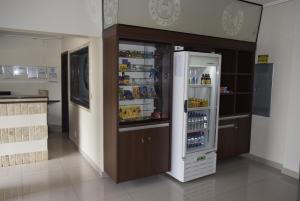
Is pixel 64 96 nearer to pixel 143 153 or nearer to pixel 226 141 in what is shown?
pixel 143 153

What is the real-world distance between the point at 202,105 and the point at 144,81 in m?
0.92

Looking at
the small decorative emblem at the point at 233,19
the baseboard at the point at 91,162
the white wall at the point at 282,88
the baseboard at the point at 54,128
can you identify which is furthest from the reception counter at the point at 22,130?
the white wall at the point at 282,88

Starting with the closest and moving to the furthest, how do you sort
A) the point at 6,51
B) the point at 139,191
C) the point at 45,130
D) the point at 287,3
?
1. the point at 139,191
2. the point at 287,3
3. the point at 45,130
4. the point at 6,51

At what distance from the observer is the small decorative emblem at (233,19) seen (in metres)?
3.59

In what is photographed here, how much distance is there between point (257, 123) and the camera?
4.11 metres

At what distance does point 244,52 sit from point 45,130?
3.75 metres

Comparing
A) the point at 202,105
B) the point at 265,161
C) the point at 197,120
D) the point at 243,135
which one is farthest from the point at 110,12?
the point at 265,161

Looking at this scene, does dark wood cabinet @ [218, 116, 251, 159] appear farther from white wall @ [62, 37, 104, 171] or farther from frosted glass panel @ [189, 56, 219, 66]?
white wall @ [62, 37, 104, 171]

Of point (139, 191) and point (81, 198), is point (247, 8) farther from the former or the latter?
point (81, 198)

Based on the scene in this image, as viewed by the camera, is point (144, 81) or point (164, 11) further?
point (144, 81)

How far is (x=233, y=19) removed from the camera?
3691 millimetres

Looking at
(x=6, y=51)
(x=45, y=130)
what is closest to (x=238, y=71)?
(x=45, y=130)

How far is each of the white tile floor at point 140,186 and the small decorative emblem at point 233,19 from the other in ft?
7.27

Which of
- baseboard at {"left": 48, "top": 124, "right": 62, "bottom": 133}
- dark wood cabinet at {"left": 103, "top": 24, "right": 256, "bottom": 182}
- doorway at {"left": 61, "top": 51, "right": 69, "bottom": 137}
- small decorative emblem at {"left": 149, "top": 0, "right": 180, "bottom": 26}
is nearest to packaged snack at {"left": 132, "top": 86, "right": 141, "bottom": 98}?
dark wood cabinet at {"left": 103, "top": 24, "right": 256, "bottom": 182}
